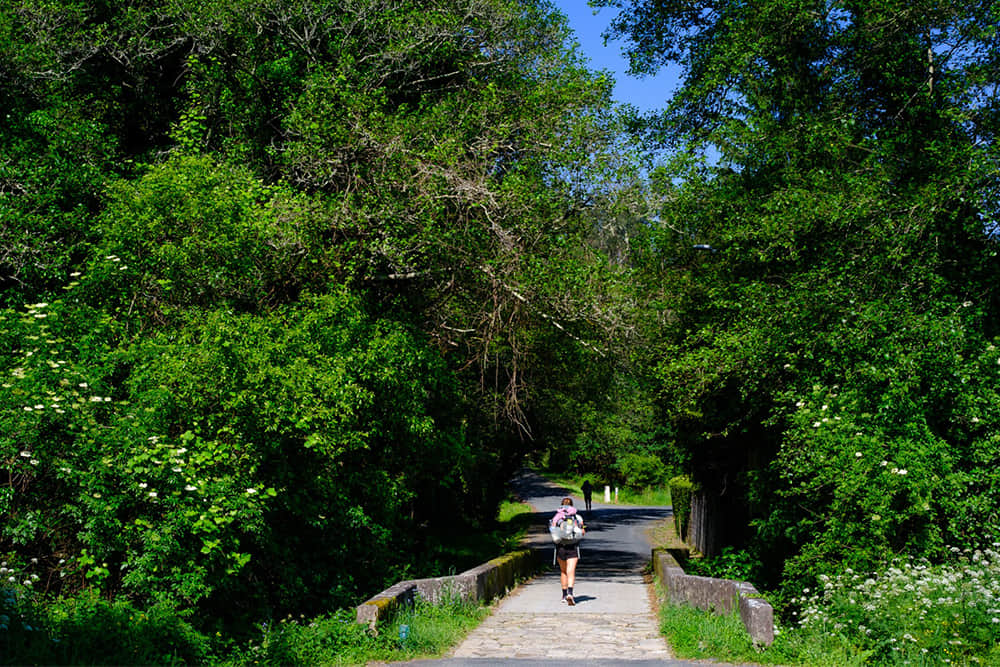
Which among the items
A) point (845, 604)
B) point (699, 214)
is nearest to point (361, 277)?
point (699, 214)

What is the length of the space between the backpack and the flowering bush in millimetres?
4667

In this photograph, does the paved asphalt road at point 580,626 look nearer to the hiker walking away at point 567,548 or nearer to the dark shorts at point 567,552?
the hiker walking away at point 567,548

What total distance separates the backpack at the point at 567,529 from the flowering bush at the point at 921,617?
4.67 metres

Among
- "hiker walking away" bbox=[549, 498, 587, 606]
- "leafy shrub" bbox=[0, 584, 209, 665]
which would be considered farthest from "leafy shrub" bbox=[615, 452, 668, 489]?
"leafy shrub" bbox=[0, 584, 209, 665]

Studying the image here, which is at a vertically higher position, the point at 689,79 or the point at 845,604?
the point at 689,79

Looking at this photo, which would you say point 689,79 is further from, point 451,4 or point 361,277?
point 361,277

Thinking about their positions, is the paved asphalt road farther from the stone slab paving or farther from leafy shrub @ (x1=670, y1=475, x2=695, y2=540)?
leafy shrub @ (x1=670, y1=475, x2=695, y2=540)

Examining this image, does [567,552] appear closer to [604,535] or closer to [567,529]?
[567,529]

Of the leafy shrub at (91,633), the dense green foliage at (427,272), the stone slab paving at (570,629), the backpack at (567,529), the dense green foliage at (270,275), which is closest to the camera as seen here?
the leafy shrub at (91,633)

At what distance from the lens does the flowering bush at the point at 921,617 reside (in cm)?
858

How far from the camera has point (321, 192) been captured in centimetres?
1691

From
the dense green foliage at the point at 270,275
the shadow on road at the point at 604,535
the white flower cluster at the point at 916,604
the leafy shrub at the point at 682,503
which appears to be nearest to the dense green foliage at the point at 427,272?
the dense green foliage at the point at 270,275

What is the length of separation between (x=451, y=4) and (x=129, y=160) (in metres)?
6.92

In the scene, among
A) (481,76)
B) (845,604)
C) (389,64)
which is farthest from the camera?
(481,76)
